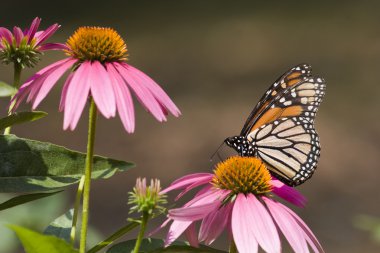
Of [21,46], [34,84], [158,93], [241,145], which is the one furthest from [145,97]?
[241,145]

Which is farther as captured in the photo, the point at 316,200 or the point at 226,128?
the point at 226,128

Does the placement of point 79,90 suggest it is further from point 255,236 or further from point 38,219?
point 38,219

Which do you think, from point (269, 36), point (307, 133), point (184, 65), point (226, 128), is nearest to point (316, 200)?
point (226, 128)

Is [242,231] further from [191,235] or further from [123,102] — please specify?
[123,102]

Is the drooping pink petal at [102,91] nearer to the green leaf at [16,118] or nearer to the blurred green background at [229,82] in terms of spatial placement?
the green leaf at [16,118]

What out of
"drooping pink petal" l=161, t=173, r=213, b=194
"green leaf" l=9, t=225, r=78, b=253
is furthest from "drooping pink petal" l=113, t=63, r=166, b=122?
"green leaf" l=9, t=225, r=78, b=253

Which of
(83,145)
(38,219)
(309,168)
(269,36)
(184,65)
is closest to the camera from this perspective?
(309,168)

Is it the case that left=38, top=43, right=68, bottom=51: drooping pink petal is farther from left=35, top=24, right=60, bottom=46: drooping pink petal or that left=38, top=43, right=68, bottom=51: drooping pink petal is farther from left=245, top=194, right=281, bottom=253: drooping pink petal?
left=245, top=194, right=281, bottom=253: drooping pink petal
